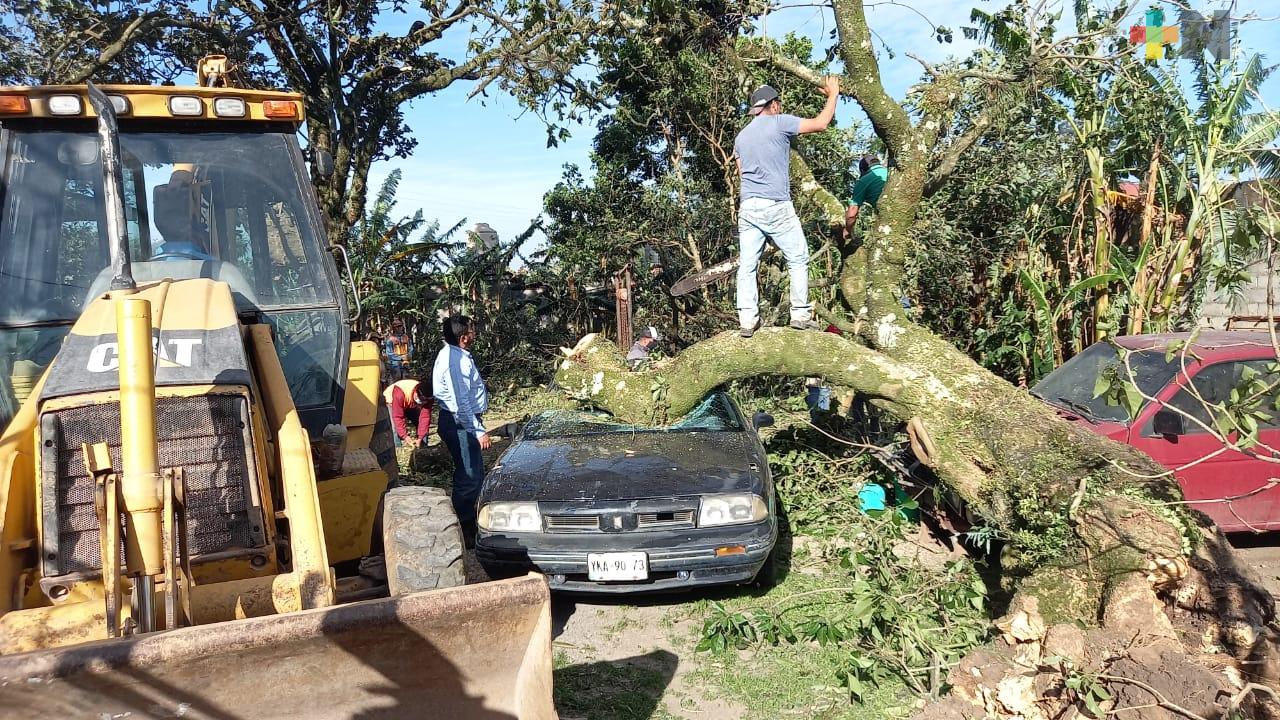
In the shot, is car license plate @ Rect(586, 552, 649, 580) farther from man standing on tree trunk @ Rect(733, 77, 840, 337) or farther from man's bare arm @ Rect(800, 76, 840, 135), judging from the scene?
man's bare arm @ Rect(800, 76, 840, 135)

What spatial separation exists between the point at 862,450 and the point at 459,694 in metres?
4.44

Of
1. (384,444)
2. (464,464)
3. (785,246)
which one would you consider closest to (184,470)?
(384,444)

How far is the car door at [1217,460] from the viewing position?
564 centimetres

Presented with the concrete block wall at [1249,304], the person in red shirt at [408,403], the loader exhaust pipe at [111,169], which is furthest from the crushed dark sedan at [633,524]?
the concrete block wall at [1249,304]

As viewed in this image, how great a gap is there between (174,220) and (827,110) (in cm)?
409

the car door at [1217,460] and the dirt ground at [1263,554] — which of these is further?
the dirt ground at [1263,554]

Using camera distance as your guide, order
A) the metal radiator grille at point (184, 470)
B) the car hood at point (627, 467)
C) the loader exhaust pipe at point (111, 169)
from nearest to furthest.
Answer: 1. the loader exhaust pipe at point (111, 169)
2. the metal radiator grille at point (184, 470)
3. the car hood at point (627, 467)

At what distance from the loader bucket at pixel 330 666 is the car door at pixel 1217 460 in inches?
178

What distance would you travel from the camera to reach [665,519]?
517cm

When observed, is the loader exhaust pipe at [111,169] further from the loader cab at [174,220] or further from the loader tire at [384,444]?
the loader tire at [384,444]

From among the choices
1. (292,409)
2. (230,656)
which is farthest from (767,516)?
(230,656)

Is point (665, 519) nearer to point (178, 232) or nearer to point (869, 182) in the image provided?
point (178, 232)

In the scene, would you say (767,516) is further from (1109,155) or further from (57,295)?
(1109,155)

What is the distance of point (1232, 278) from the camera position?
26.6 feet
